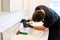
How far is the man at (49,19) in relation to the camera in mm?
1310

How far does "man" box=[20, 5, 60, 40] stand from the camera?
1.31 metres

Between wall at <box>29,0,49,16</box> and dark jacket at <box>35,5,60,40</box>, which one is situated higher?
wall at <box>29,0,49,16</box>

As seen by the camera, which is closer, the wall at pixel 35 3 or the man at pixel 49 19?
the man at pixel 49 19

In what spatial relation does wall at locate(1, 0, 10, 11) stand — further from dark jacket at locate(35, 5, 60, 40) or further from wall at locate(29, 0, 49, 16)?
wall at locate(29, 0, 49, 16)

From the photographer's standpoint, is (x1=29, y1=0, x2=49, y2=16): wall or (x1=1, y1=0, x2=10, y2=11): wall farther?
(x1=29, y1=0, x2=49, y2=16): wall

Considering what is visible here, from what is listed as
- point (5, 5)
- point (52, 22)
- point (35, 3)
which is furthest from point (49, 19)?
point (35, 3)

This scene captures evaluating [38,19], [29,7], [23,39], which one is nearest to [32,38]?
[23,39]

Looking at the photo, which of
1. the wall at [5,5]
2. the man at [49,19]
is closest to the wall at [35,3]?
the man at [49,19]

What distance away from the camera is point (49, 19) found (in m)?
1.37

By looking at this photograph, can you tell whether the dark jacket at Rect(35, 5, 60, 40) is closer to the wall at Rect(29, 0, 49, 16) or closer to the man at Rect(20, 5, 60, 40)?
the man at Rect(20, 5, 60, 40)

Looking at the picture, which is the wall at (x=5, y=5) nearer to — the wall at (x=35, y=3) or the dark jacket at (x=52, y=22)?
the dark jacket at (x=52, y=22)

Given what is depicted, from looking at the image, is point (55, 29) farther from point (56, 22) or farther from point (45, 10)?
point (45, 10)

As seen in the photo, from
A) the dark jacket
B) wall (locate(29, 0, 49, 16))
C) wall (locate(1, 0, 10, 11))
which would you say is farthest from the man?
wall (locate(29, 0, 49, 16))

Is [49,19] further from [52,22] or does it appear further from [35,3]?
[35,3]
